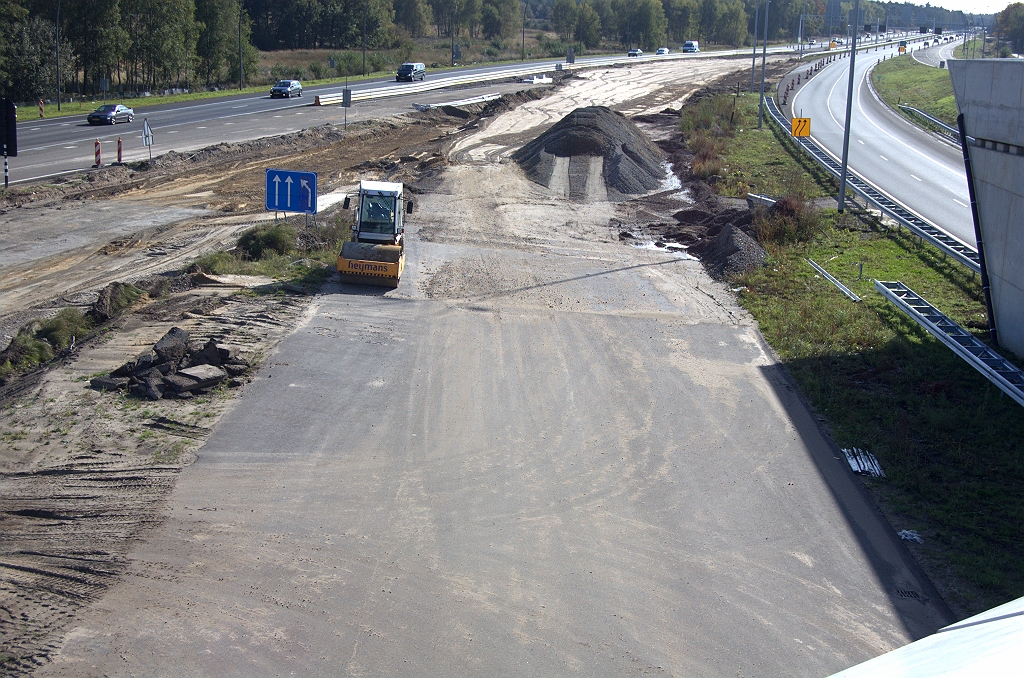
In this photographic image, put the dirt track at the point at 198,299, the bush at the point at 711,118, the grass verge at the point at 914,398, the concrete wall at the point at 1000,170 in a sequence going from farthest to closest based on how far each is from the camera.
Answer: the bush at the point at 711,118 < the concrete wall at the point at 1000,170 < the grass verge at the point at 914,398 < the dirt track at the point at 198,299

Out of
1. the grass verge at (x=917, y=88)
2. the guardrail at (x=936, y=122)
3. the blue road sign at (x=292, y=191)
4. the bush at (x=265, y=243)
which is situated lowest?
the bush at (x=265, y=243)

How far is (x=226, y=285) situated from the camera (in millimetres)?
21531

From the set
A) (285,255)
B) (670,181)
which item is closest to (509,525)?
(285,255)

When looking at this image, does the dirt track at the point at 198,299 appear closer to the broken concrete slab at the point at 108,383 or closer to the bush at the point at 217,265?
the broken concrete slab at the point at 108,383

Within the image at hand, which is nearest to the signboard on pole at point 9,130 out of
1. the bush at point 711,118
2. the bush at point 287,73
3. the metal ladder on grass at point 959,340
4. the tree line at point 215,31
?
the tree line at point 215,31

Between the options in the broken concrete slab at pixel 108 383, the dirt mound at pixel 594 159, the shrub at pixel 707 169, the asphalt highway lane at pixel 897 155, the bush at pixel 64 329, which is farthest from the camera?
the shrub at pixel 707 169

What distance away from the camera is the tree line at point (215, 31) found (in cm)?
5822

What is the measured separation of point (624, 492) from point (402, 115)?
48.2 meters

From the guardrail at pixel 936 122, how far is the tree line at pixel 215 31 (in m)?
13.4

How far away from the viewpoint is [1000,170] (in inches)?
682

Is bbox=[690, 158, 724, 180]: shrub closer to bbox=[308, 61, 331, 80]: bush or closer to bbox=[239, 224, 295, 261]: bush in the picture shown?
bbox=[239, 224, 295, 261]: bush

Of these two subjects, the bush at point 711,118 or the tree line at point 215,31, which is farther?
the tree line at point 215,31

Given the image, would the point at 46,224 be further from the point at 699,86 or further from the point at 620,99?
the point at 699,86

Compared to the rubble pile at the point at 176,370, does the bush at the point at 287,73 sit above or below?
above
